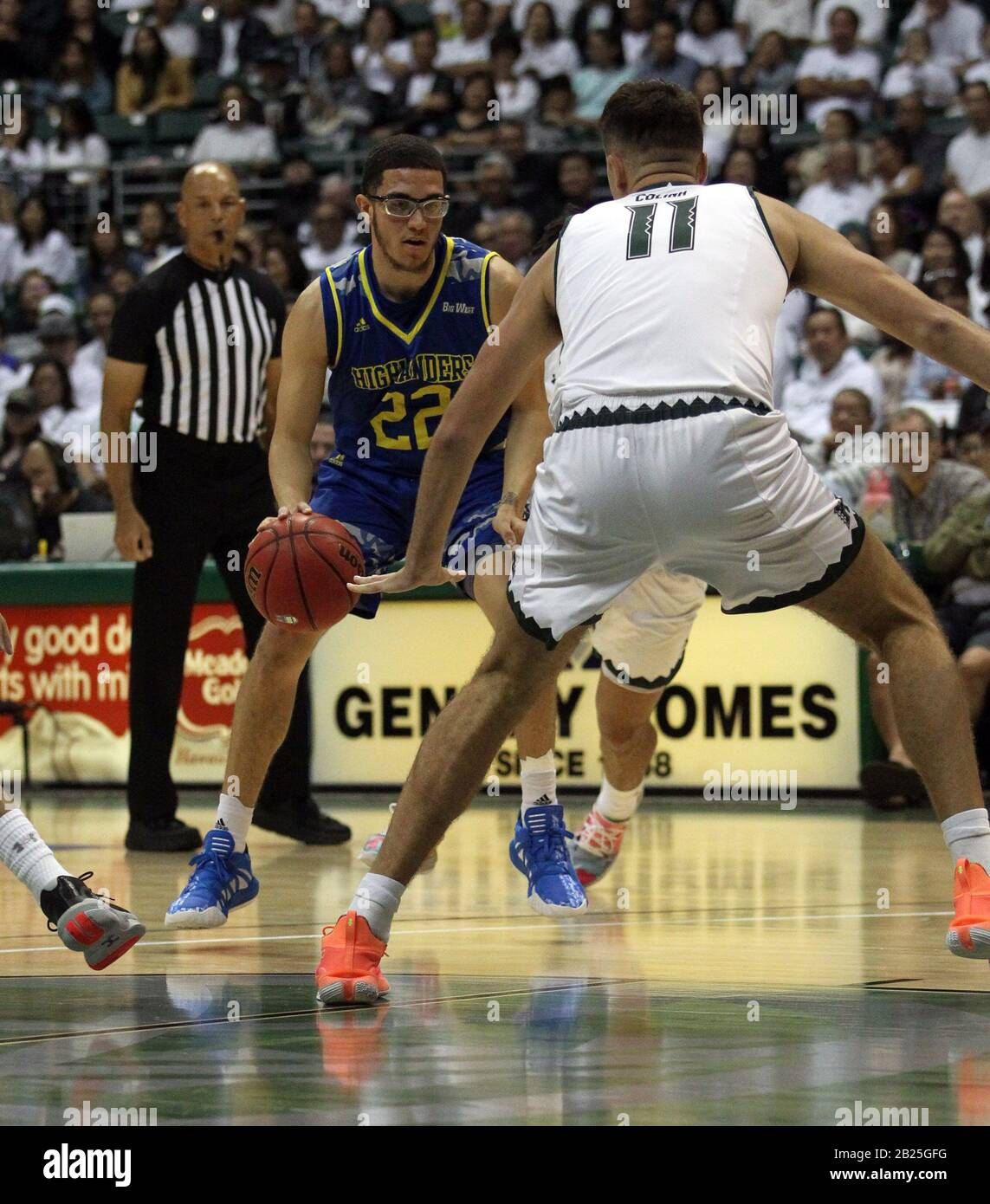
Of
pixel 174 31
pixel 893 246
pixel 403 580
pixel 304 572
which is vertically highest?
pixel 174 31

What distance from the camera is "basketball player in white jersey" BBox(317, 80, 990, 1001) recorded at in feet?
13.1

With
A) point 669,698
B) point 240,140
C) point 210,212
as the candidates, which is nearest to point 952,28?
point 240,140

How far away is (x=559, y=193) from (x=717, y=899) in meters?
9.11

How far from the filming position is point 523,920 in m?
5.66

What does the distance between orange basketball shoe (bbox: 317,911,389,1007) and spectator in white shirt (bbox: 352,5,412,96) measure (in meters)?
13.2

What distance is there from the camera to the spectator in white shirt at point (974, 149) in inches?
514

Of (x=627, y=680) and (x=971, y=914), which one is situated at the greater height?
(x=627, y=680)

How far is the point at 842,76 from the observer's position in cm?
1434

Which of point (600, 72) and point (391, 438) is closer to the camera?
point (391, 438)

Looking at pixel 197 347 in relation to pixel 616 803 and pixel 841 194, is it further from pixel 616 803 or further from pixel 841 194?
pixel 841 194

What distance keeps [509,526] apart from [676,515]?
147cm

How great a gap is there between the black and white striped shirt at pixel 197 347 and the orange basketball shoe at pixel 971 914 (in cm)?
442

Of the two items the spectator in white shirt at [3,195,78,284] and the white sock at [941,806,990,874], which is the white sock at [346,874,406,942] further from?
the spectator in white shirt at [3,195,78,284]

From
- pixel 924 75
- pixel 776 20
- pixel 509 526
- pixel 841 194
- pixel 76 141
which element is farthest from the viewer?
pixel 76 141
